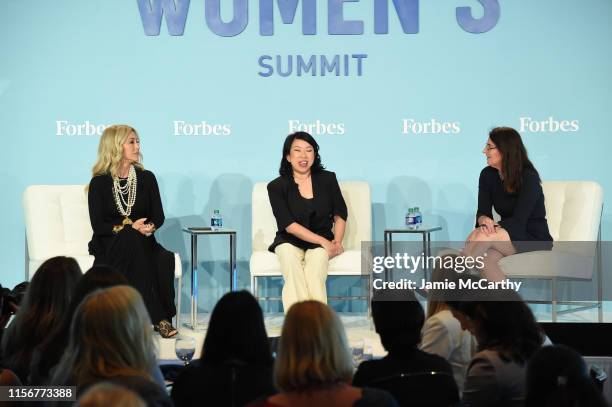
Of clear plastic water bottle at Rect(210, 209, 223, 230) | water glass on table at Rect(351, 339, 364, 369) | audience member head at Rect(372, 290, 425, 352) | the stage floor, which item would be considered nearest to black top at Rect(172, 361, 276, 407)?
audience member head at Rect(372, 290, 425, 352)

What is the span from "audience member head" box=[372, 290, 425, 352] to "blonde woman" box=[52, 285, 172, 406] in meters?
0.70

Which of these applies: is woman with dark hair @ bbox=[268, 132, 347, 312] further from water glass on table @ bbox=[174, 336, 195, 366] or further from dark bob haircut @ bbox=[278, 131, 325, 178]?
water glass on table @ bbox=[174, 336, 195, 366]

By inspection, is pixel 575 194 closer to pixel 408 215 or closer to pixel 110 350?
pixel 408 215

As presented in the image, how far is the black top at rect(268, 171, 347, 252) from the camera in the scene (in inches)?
233

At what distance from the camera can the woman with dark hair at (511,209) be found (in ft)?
18.7

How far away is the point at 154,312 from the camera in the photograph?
18.4 feet

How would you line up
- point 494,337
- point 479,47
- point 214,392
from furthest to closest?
1. point 479,47
2. point 494,337
3. point 214,392

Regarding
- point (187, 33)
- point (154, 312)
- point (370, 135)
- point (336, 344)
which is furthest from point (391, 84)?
point (336, 344)

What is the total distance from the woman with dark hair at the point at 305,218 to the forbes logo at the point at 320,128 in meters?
0.66

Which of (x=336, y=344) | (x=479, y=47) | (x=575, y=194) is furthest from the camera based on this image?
(x=479, y=47)

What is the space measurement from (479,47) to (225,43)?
5.95ft

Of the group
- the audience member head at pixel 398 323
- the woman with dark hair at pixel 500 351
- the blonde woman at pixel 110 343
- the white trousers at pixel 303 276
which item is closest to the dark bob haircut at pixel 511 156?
the white trousers at pixel 303 276

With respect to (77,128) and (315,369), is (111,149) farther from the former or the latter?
(315,369)

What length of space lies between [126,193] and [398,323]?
11.4ft
